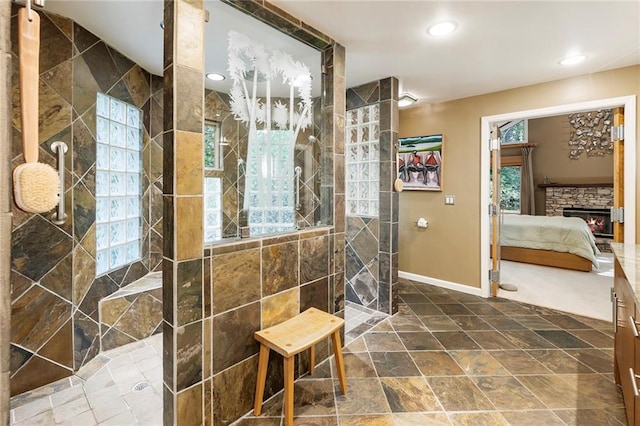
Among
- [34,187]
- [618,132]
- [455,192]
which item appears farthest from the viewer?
[455,192]

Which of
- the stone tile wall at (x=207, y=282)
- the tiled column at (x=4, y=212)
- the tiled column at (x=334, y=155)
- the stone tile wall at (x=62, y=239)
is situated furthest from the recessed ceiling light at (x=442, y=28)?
the stone tile wall at (x=62, y=239)

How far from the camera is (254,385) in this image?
5.44ft

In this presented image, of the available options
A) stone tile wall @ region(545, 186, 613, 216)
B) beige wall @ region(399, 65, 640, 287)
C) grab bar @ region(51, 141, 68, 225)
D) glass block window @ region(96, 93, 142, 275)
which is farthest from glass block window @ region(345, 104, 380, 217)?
stone tile wall @ region(545, 186, 613, 216)

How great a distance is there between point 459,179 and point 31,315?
404 cm

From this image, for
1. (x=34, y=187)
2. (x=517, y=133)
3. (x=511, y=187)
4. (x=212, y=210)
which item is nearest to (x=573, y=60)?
(x=212, y=210)

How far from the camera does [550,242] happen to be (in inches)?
181

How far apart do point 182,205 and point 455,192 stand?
10.6 ft

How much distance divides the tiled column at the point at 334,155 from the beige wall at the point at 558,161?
7153mm

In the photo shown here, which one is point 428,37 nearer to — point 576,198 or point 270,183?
point 270,183

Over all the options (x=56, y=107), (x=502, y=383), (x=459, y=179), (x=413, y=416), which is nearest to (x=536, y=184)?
(x=459, y=179)

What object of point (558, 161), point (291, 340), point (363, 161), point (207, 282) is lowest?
point (291, 340)

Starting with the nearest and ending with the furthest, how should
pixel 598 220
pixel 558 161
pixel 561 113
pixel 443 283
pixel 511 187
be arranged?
pixel 561 113, pixel 443 283, pixel 598 220, pixel 558 161, pixel 511 187

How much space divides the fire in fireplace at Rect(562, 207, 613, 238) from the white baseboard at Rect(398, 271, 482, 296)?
4.75 m

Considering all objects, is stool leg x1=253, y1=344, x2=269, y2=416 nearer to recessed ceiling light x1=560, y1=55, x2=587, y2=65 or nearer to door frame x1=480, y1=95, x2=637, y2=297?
door frame x1=480, y1=95, x2=637, y2=297
